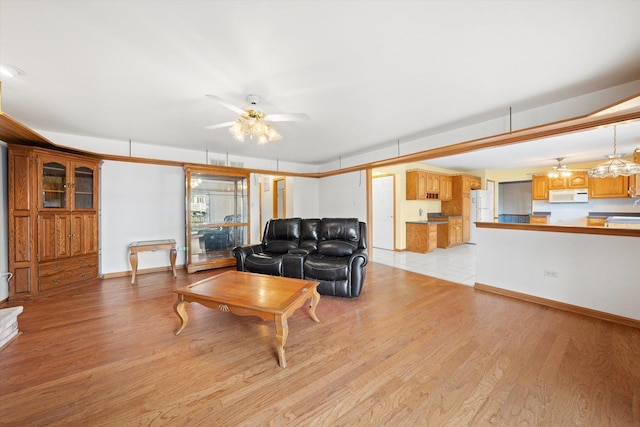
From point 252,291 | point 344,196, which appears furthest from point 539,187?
point 252,291

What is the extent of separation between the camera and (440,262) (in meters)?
5.21

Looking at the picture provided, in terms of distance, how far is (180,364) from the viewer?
1854 mm

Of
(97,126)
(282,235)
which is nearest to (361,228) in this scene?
(282,235)

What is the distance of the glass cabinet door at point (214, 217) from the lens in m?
4.52

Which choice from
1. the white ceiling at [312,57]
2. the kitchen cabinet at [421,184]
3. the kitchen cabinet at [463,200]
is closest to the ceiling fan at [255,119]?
the white ceiling at [312,57]

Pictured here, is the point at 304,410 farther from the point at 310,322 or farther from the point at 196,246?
the point at 196,246

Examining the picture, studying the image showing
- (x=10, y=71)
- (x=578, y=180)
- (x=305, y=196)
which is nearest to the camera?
(x=10, y=71)

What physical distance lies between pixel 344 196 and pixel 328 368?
174 inches

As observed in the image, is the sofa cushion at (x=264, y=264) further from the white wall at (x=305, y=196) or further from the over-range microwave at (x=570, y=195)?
the over-range microwave at (x=570, y=195)

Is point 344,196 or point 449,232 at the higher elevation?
point 344,196

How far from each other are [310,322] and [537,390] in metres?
1.77

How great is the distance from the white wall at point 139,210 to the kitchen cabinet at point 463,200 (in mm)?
7142

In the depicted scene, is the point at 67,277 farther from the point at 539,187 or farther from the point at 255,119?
the point at 539,187

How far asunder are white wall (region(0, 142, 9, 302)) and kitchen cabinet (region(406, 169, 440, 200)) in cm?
720
